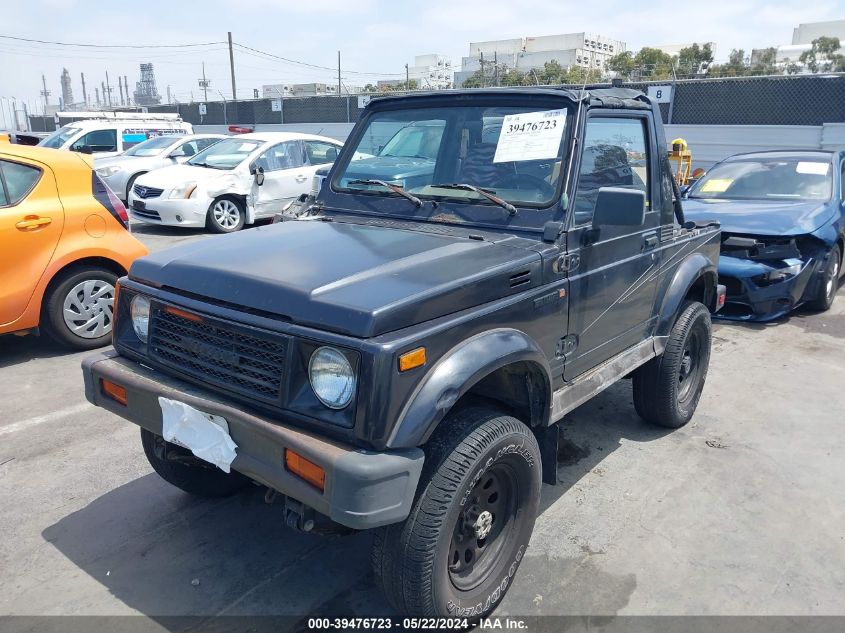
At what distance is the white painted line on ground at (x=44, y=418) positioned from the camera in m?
4.54

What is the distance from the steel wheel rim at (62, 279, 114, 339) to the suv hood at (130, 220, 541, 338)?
9.94 feet

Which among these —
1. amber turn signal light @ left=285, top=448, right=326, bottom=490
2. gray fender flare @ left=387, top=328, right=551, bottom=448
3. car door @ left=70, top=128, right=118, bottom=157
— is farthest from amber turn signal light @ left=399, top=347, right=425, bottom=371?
car door @ left=70, top=128, right=118, bottom=157

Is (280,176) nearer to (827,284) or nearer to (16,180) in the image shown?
(16,180)

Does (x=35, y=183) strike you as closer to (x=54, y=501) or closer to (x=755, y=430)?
(x=54, y=501)

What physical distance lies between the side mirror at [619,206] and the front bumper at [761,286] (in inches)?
166

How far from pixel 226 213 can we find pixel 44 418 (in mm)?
7123

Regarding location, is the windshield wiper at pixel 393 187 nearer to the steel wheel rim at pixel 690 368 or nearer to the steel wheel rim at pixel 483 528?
the steel wheel rim at pixel 483 528

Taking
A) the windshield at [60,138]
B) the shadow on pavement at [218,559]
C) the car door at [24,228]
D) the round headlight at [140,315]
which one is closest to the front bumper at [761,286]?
the shadow on pavement at [218,559]

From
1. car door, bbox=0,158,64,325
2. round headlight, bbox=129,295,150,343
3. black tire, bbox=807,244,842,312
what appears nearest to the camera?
round headlight, bbox=129,295,150,343

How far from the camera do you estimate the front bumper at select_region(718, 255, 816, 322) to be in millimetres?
6859

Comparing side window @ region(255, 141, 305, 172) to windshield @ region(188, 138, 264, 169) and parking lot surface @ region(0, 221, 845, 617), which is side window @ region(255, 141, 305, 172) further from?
parking lot surface @ region(0, 221, 845, 617)

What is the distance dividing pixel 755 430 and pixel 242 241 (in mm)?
3607

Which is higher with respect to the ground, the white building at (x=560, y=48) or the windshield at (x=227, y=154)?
the white building at (x=560, y=48)

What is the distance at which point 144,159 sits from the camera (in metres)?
14.3
